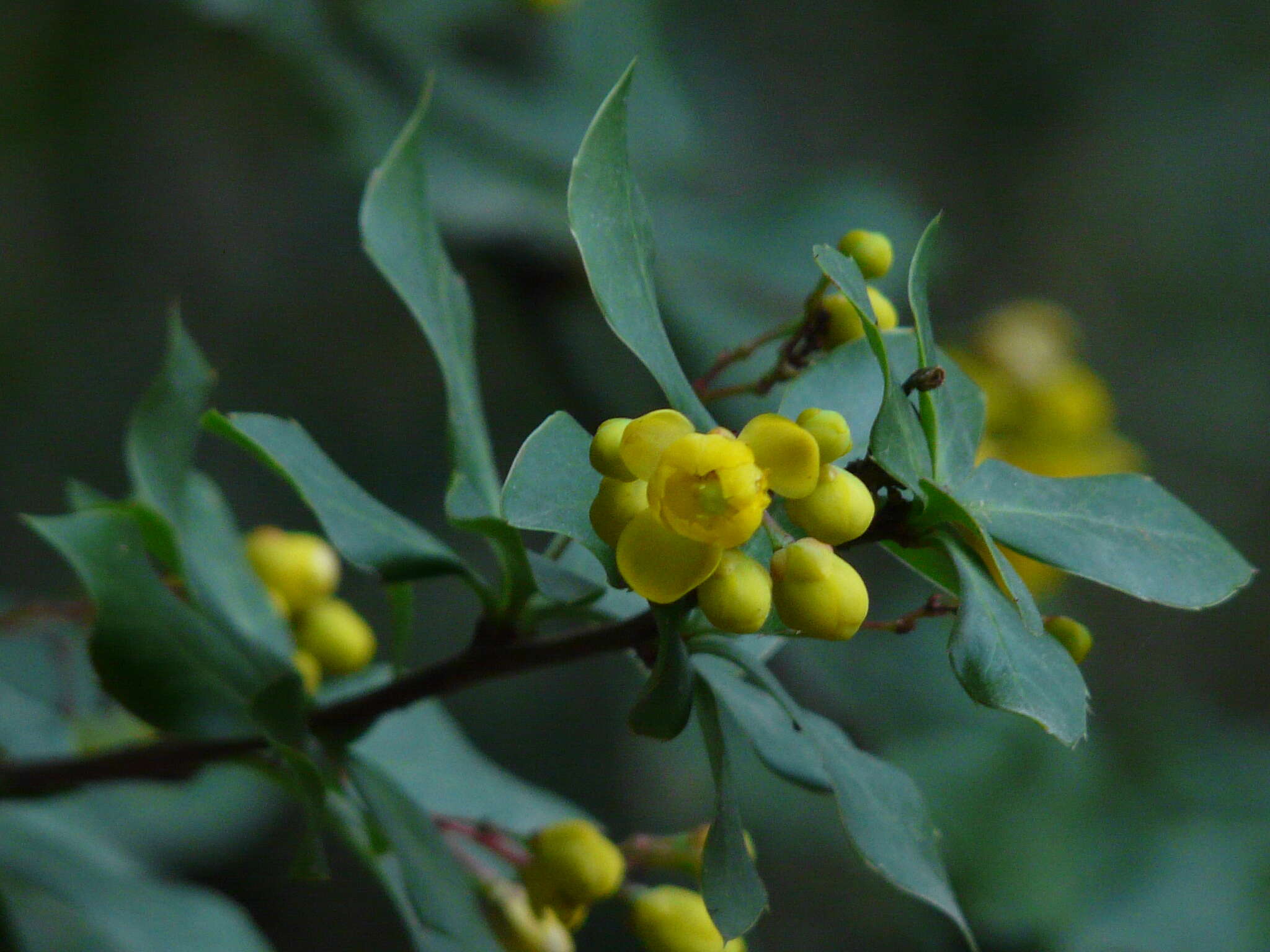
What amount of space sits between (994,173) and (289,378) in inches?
62.4

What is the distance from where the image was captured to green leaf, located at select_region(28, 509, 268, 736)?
0.73m

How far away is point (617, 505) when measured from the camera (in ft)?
1.57

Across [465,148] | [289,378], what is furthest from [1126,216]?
[289,378]

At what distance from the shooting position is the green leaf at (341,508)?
62cm

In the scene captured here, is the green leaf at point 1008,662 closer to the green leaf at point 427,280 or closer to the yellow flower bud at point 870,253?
the yellow flower bud at point 870,253

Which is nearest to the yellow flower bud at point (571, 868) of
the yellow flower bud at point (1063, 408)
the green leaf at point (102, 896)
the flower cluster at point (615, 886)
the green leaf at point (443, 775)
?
the flower cluster at point (615, 886)

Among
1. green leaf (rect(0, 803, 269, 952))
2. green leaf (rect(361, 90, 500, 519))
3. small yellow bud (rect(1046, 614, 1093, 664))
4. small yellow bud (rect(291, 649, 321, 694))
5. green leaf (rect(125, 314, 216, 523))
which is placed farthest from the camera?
green leaf (rect(0, 803, 269, 952))

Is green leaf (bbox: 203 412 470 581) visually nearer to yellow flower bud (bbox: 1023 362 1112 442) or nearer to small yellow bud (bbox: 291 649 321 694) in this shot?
small yellow bud (bbox: 291 649 321 694)

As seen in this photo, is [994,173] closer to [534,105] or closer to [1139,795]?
[534,105]

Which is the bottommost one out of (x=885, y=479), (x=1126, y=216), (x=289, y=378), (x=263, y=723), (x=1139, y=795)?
(x=1139, y=795)

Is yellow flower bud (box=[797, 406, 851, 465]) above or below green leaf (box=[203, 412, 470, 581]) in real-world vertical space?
above

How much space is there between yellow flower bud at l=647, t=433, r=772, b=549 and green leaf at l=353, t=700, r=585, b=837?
0.48 meters

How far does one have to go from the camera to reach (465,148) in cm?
176

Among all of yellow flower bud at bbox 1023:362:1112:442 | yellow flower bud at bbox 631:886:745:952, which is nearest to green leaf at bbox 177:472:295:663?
yellow flower bud at bbox 631:886:745:952
